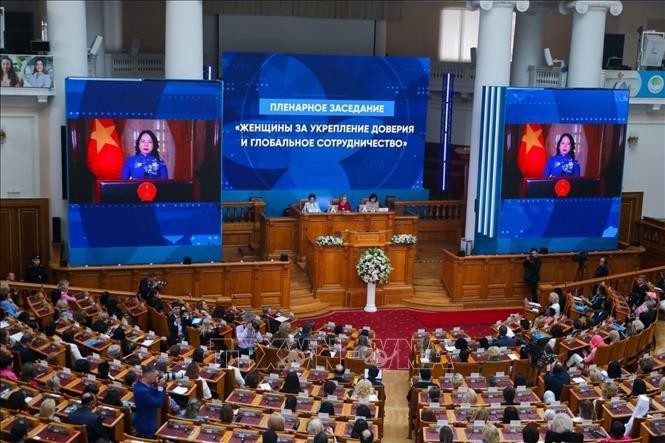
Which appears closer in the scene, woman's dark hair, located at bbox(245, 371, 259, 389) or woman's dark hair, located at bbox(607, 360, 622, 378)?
woman's dark hair, located at bbox(245, 371, 259, 389)

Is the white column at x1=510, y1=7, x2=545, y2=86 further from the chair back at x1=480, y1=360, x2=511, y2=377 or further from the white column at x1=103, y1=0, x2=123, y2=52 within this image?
the chair back at x1=480, y1=360, x2=511, y2=377

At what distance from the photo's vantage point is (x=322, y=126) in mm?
25234

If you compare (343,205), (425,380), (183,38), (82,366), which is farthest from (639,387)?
(183,38)

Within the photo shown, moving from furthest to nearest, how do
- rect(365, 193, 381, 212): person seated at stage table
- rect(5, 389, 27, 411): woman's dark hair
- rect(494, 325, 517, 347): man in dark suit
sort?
1. rect(365, 193, 381, 212): person seated at stage table
2. rect(494, 325, 517, 347): man in dark suit
3. rect(5, 389, 27, 411): woman's dark hair

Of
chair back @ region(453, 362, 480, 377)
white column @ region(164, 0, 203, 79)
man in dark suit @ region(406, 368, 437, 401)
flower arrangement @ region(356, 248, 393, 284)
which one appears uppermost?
white column @ region(164, 0, 203, 79)

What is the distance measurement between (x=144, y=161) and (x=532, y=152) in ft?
28.5

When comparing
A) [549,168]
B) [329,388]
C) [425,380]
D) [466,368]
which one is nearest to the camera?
[329,388]

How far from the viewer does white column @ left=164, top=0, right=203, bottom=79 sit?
20719 millimetres

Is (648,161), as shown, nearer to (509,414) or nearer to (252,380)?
(509,414)

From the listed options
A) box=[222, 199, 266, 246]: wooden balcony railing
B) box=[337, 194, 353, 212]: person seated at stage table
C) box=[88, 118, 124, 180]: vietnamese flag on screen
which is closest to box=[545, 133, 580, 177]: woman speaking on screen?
box=[337, 194, 353, 212]: person seated at stage table

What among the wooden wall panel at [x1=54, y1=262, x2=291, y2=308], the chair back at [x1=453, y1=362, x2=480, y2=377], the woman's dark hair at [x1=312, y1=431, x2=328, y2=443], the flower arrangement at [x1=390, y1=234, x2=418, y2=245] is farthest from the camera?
the flower arrangement at [x1=390, y1=234, x2=418, y2=245]

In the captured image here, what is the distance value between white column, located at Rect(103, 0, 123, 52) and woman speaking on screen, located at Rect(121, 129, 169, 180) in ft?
21.7

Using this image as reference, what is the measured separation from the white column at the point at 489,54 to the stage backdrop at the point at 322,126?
11.3ft

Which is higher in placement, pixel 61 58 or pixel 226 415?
pixel 61 58
